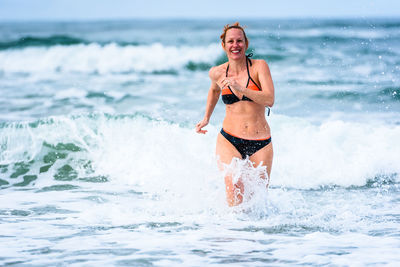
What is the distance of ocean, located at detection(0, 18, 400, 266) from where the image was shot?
4812 mm

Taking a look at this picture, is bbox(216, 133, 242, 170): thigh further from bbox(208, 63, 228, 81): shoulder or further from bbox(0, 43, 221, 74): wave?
bbox(0, 43, 221, 74): wave

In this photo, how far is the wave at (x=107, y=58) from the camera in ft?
72.3

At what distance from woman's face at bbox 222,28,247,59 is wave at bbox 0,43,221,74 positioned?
15853 millimetres

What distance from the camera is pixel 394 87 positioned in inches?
573

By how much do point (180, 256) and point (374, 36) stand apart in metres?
24.9

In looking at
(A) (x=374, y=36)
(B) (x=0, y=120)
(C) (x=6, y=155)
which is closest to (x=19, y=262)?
(C) (x=6, y=155)

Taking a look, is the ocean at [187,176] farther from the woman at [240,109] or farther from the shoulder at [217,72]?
the shoulder at [217,72]

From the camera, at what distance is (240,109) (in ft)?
17.5

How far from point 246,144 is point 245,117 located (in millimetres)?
254

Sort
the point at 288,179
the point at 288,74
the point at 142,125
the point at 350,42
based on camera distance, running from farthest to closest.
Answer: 1. the point at 350,42
2. the point at 288,74
3. the point at 142,125
4. the point at 288,179

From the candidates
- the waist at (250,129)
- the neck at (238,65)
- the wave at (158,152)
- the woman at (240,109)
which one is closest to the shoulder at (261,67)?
the woman at (240,109)

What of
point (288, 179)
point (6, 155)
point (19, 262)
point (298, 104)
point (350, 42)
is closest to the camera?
point (19, 262)

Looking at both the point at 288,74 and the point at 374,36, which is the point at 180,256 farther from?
the point at 374,36

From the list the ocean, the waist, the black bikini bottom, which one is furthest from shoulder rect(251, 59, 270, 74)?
the ocean
